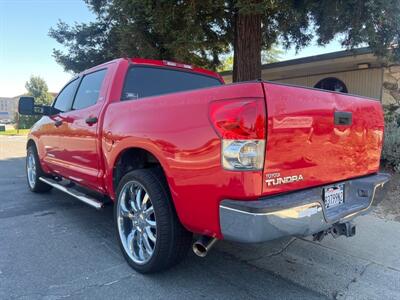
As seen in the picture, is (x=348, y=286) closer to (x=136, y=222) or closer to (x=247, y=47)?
(x=136, y=222)

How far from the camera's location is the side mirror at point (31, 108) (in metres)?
5.22

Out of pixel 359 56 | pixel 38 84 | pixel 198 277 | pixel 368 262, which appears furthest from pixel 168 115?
pixel 38 84

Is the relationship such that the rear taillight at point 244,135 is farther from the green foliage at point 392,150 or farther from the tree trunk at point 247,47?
the tree trunk at point 247,47

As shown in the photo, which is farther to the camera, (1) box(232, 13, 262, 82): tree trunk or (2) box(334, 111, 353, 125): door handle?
(1) box(232, 13, 262, 82): tree trunk

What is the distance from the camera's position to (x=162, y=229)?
2.73m

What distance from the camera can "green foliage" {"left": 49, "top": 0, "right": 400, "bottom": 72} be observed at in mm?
6393

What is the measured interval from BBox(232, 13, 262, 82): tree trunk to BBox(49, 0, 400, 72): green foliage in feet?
0.44

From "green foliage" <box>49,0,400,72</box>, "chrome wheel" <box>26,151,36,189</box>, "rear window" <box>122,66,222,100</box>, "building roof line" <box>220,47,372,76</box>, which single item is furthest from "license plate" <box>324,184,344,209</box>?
"building roof line" <box>220,47,372,76</box>

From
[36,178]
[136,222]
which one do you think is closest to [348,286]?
[136,222]

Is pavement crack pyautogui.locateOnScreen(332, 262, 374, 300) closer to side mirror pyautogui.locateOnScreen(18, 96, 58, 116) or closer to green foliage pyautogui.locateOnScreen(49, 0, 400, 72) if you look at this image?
side mirror pyautogui.locateOnScreen(18, 96, 58, 116)

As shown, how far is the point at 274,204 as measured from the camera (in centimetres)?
216

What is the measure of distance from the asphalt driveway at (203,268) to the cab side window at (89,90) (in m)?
1.60

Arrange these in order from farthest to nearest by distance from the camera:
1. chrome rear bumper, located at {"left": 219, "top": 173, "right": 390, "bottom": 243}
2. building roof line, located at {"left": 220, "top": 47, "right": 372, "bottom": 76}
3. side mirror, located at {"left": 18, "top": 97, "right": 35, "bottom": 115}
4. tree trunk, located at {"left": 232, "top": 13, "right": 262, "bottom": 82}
Result: building roof line, located at {"left": 220, "top": 47, "right": 372, "bottom": 76} → tree trunk, located at {"left": 232, "top": 13, "right": 262, "bottom": 82} → side mirror, located at {"left": 18, "top": 97, "right": 35, "bottom": 115} → chrome rear bumper, located at {"left": 219, "top": 173, "right": 390, "bottom": 243}

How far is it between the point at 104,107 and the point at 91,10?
10.3 metres
